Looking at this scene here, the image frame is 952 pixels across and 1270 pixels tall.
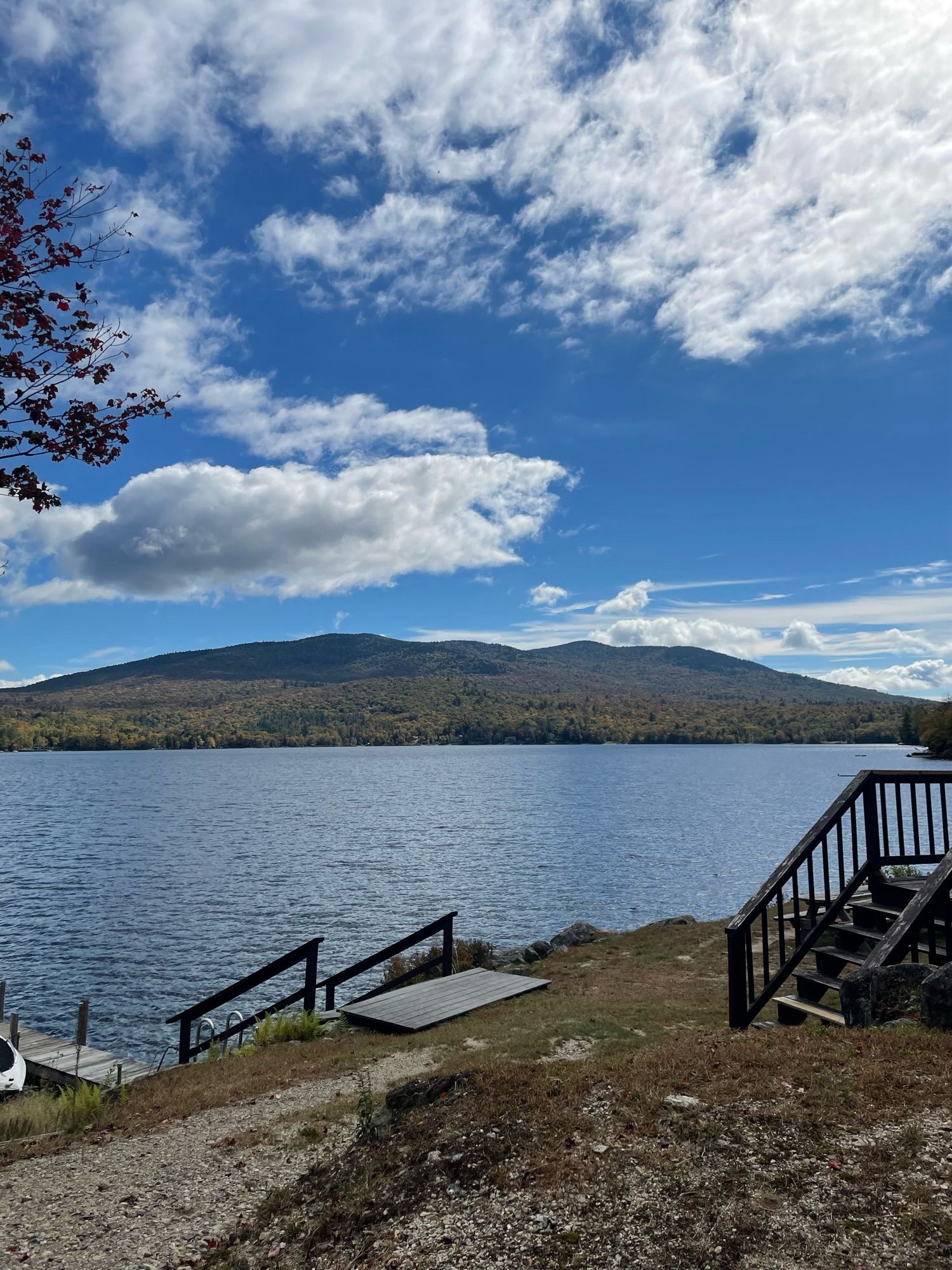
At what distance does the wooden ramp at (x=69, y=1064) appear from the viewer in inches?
586

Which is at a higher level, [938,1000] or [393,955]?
[938,1000]

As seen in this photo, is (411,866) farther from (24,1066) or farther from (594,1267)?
(594,1267)

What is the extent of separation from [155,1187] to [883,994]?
273 inches

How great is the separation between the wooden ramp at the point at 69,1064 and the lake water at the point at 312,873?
2439 millimetres

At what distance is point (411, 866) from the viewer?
4569 cm

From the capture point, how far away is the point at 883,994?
8023mm

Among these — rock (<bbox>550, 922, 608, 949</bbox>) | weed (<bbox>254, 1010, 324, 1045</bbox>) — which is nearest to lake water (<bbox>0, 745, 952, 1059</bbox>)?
rock (<bbox>550, 922, 608, 949</bbox>)

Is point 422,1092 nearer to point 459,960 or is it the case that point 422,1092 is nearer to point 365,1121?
point 365,1121

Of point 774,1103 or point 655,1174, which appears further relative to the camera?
point 774,1103

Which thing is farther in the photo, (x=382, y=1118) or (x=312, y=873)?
(x=312, y=873)

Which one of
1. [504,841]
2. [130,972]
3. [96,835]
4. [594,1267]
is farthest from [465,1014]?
[96,835]

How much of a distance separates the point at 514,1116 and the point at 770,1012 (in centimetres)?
605

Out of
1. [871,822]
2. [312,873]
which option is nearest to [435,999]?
[871,822]

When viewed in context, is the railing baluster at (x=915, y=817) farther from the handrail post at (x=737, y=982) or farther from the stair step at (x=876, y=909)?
the handrail post at (x=737, y=982)
